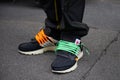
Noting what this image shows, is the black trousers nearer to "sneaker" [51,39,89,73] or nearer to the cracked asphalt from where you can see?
"sneaker" [51,39,89,73]

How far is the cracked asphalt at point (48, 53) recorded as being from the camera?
4.71 feet

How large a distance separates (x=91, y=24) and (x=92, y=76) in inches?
35.8

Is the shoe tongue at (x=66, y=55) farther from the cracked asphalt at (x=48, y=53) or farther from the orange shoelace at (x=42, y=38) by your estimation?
the orange shoelace at (x=42, y=38)

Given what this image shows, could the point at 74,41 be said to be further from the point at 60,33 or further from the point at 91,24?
the point at 91,24

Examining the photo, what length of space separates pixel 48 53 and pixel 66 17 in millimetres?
291

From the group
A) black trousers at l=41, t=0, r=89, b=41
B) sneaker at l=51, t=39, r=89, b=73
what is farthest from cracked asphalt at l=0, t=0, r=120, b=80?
black trousers at l=41, t=0, r=89, b=41

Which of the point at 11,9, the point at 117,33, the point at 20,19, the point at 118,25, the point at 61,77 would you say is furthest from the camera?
the point at 11,9

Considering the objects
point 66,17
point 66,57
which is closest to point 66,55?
point 66,57

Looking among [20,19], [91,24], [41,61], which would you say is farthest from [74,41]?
[20,19]

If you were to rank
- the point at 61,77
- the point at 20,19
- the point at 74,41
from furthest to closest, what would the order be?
1. the point at 20,19
2. the point at 74,41
3. the point at 61,77

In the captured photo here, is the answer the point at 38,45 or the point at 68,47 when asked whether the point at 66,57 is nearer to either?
the point at 68,47

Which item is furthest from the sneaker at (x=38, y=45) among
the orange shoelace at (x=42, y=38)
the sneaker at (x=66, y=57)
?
the sneaker at (x=66, y=57)

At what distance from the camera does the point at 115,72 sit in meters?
1.46

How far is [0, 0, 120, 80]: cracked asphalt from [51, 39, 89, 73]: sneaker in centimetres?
3
